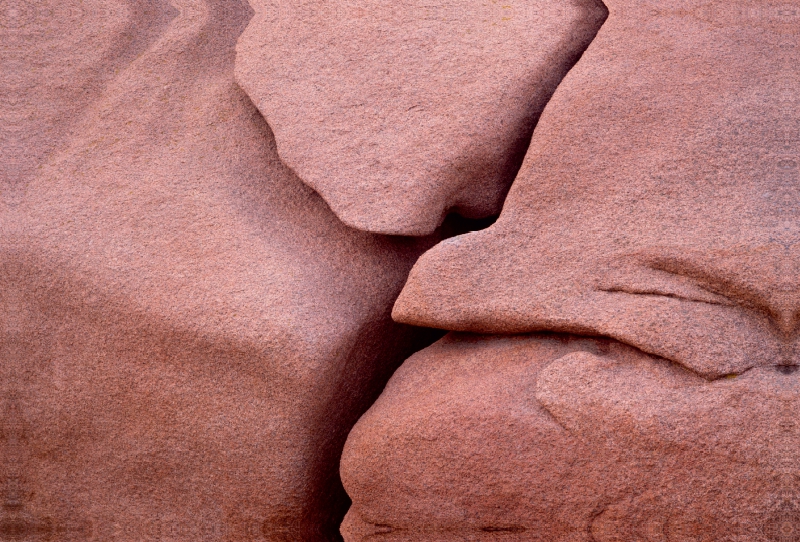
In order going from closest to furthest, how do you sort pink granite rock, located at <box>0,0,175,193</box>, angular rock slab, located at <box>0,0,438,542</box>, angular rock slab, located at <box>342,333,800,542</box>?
angular rock slab, located at <box>342,333,800,542</box>
angular rock slab, located at <box>0,0,438,542</box>
pink granite rock, located at <box>0,0,175,193</box>

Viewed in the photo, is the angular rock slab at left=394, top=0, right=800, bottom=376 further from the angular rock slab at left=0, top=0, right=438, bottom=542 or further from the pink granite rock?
the pink granite rock

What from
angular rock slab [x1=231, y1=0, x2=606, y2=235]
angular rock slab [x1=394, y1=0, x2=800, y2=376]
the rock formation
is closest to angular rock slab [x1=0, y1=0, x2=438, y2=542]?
the rock formation

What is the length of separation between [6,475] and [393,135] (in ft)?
3.89

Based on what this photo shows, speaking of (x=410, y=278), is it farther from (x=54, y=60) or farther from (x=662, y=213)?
(x=54, y=60)

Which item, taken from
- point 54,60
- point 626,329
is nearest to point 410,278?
point 626,329

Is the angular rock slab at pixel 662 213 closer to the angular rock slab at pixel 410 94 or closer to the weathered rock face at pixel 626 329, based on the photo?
the weathered rock face at pixel 626 329

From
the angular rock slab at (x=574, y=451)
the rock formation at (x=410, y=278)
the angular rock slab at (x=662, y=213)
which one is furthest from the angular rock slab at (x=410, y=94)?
the angular rock slab at (x=574, y=451)

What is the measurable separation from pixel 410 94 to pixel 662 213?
0.66m

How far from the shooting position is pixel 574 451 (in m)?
1.37

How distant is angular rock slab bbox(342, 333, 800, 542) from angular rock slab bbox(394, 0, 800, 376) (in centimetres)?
6

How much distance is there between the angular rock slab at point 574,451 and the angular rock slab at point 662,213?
2.4 inches

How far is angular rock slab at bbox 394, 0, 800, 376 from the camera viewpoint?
54.0 inches

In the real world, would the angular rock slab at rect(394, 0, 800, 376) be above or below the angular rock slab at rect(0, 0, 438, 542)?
Result: above

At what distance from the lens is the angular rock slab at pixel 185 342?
1667mm
